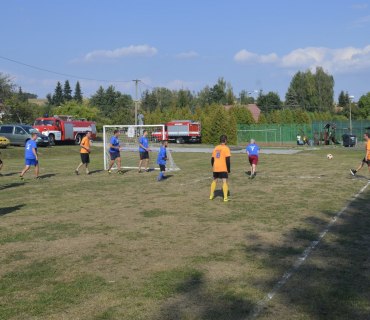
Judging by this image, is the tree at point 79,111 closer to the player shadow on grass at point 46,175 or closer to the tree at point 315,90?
the tree at point 315,90

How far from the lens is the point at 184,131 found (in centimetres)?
5422

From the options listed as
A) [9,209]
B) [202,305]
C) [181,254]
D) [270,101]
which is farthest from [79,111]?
[202,305]

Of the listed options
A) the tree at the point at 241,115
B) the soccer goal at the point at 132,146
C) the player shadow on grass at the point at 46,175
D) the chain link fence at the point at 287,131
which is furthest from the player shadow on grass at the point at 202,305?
the tree at the point at 241,115

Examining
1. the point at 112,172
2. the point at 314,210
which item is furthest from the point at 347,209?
the point at 112,172

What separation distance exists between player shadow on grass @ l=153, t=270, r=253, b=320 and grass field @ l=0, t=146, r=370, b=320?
0.04 feet

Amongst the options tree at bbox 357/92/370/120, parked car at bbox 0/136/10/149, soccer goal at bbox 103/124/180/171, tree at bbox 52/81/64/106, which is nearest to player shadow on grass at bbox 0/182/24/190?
soccer goal at bbox 103/124/180/171

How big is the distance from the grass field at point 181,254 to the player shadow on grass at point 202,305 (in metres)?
0.01

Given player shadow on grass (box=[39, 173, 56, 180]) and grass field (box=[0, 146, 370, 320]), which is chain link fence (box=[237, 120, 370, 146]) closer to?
player shadow on grass (box=[39, 173, 56, 180])

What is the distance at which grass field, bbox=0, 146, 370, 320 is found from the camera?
5.20 meters

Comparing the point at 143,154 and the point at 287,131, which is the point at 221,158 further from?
the point at 287,131

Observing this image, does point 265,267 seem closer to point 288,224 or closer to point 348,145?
point 288,224

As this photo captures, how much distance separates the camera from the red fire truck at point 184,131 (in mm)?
53969

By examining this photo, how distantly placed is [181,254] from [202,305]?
2.13 metres

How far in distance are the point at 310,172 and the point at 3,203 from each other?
12.2m
